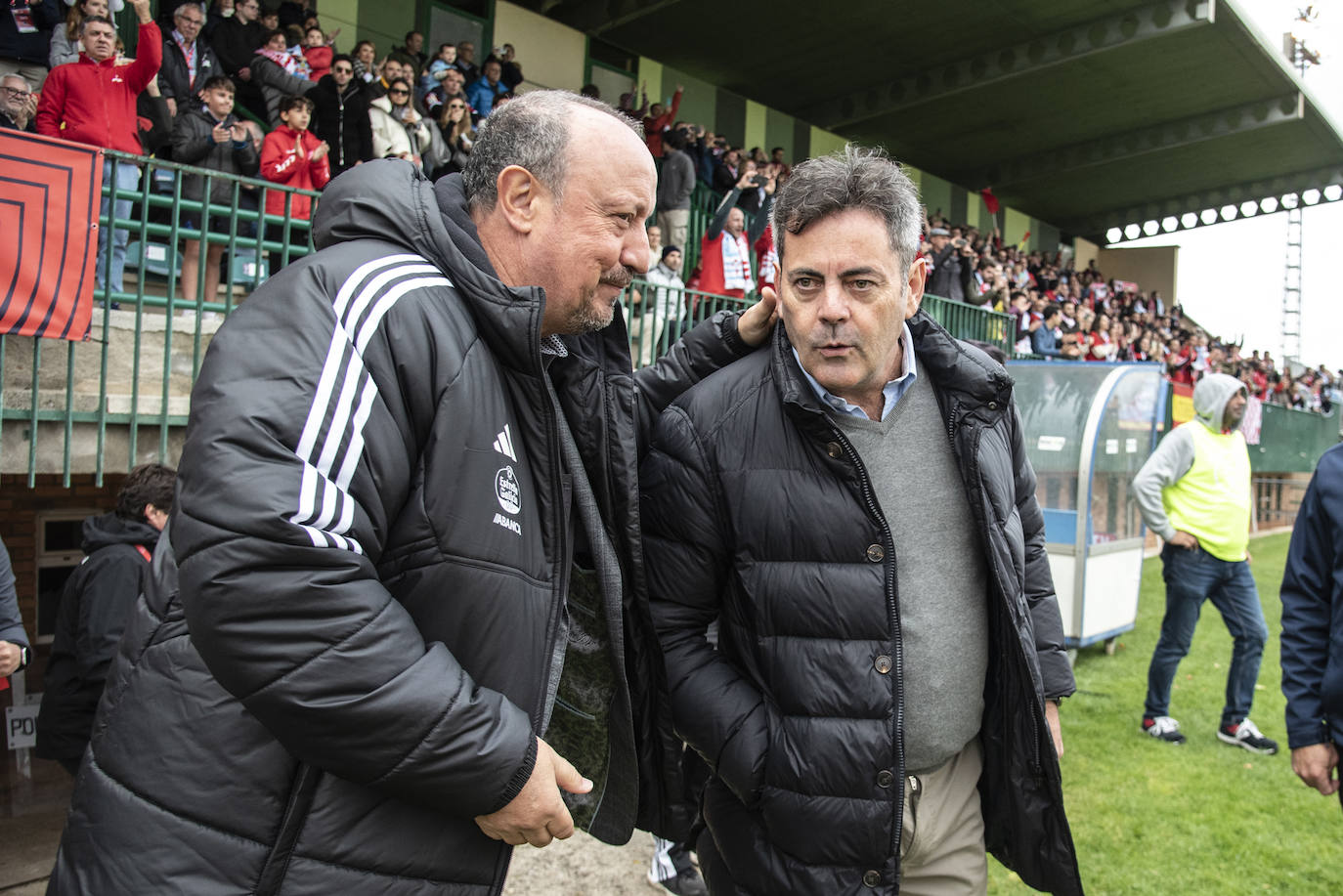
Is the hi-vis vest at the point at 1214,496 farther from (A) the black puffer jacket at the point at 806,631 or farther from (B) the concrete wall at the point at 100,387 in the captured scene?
(B) the concrete wall at the point at 100,387

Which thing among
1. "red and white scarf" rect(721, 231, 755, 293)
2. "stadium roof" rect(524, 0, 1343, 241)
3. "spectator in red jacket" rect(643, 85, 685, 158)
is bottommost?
"red and white scarf" rect(721, 231, 755, 293)

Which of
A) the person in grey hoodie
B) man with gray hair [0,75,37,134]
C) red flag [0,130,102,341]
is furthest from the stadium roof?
red flag [0,130,102,341]

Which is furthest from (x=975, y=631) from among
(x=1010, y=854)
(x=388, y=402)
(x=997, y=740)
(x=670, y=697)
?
(x=388, y=402)

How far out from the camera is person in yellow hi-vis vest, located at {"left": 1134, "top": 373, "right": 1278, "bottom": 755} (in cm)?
572

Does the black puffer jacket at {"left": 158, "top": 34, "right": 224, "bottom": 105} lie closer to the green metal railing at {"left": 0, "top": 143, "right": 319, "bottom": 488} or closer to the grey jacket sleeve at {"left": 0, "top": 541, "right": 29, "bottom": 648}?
the green metal railing at {"left": 0, "top": 143, "right": 319, "bottom": 488}

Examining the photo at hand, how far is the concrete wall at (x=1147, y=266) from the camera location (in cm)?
3075

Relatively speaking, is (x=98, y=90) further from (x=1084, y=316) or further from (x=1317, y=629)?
(x=1084, y=316)

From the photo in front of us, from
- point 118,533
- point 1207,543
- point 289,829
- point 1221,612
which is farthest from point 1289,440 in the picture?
point 289,829

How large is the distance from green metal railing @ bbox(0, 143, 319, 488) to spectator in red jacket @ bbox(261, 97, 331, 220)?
1.41 meters

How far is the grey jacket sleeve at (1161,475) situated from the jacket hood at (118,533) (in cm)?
543

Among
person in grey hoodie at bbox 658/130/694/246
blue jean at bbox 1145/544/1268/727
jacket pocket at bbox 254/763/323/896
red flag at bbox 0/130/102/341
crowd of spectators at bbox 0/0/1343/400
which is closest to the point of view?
jacket pocket at bbox 254/763/323/896

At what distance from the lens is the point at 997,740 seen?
7.20ft

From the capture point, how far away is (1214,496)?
5.76 metres

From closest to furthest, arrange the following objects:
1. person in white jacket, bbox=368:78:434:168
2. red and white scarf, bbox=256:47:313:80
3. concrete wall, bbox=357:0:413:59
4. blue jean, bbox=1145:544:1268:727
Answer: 1. blue jean, bbox=1145:544:1268:727
2. person in white jacket, bbox=368:78:434:168
3. red and white scarf, bbox=256:47:313:80
4. concrete wall, bbox=357:0:413:59
